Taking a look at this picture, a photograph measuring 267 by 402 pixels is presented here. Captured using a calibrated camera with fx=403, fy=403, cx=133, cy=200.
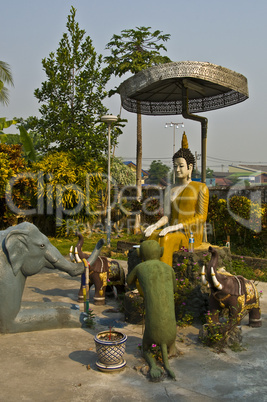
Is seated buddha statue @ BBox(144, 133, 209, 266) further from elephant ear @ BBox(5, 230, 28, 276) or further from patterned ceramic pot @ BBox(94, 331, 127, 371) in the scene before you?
patterned ceramic pot @ BBox(94, 331, 127, 371)

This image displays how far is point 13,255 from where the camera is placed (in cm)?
583

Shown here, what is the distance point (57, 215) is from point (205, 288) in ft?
35.5

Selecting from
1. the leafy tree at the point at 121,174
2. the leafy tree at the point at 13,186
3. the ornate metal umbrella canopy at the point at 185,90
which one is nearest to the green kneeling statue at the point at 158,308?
the ornate metal umbrella canopy at the point at 185,90

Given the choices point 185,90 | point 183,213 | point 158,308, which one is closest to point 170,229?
point 183,213

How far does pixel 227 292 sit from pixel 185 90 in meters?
5.03

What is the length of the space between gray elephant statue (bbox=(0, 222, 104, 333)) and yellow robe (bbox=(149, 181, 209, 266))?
1.98 m

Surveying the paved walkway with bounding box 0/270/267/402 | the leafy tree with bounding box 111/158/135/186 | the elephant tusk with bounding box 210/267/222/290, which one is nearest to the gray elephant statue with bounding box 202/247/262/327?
the elephant tusk with bounding box 210/267/222/290

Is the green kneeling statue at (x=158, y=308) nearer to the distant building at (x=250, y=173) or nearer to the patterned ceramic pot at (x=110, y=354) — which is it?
the patterned ceramic pot at (x=110, y=354)

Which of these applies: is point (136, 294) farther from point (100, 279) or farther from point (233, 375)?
point (233, 375)

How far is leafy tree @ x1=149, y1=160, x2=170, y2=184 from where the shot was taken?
77.9 meters

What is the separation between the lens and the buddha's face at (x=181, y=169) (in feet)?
25.4

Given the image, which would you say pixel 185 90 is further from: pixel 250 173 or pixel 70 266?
pixel 250 173

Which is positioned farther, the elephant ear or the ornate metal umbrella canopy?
the ornate metal umbrella canopy

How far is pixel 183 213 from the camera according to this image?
7539mm
